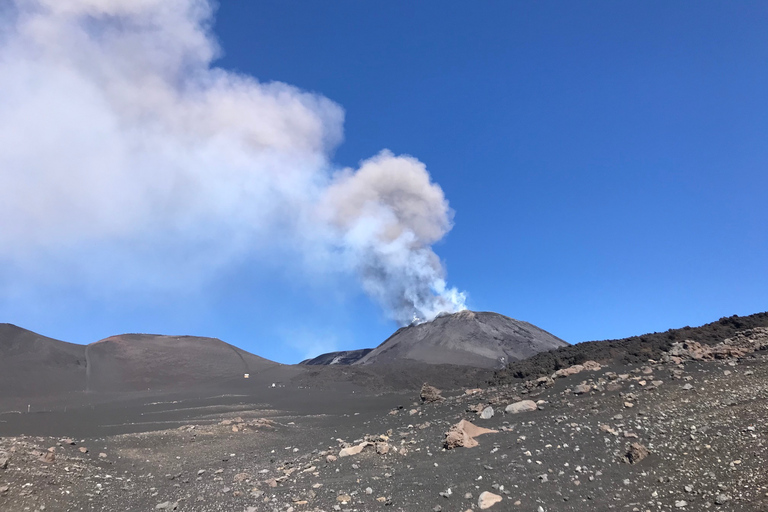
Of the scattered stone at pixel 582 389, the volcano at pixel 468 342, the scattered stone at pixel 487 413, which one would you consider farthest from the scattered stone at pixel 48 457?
the volcano at pixel 468 342

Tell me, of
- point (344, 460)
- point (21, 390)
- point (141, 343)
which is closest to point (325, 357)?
point (141, 343)

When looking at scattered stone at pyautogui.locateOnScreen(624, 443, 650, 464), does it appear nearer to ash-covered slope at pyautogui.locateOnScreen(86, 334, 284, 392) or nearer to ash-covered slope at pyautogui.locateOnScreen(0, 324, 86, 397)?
ash-covered slope at pyautogui.locateOnScreen(86, 334, 284, 392)

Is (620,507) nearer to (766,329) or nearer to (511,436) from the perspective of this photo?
(511,436)

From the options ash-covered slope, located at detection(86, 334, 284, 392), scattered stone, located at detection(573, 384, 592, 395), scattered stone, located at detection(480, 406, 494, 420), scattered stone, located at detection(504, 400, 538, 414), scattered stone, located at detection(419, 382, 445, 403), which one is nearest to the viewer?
scattered stone, located at detection(504, 400, 538, 414)

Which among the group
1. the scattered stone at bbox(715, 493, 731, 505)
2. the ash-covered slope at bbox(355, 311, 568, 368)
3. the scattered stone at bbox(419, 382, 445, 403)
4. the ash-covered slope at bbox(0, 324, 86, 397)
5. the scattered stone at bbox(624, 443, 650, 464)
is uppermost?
the ash-covered slope at bbox(355, 311, 568, 368)

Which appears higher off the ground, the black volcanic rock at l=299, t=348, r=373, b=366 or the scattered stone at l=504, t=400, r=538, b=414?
the black volcanic rock at l=299, t=348, r=373, b=366

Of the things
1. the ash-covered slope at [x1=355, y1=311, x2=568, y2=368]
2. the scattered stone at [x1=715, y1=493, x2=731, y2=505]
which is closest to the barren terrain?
the scattered stone at [x1=715, y1=493, x2=731, y2=505]

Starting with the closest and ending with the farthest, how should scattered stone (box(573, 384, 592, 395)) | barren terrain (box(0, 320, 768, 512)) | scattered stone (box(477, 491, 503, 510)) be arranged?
scattered stone (box(477, 491, 503, 510))
barren terrain (box(0, 320, 768, 512))
scattered stone (box(573, 384, 592, 395))

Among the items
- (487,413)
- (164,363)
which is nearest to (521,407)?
(487,413)
